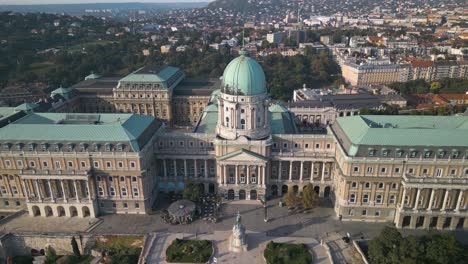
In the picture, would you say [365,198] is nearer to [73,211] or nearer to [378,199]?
[378,199]

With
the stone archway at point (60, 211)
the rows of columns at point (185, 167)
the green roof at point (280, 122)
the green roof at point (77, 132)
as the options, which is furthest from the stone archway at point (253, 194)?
the stone archway at point (60, 211)

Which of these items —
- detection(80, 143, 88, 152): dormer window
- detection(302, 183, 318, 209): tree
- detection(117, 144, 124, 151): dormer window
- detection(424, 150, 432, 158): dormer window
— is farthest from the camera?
detection(302, 183, 318, 209): tree

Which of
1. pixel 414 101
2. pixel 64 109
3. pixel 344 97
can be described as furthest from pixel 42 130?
pixel 414 101

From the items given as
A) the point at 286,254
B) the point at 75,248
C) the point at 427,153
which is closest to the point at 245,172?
the point at 286,254

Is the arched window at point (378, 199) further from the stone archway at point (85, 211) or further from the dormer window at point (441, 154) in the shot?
the stone archway at point (85, 211)

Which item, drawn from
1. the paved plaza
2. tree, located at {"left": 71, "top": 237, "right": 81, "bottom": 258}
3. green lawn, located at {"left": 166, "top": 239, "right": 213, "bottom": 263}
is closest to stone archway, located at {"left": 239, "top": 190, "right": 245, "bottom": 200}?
the paved plaza

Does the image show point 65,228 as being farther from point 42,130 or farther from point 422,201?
point 422,201

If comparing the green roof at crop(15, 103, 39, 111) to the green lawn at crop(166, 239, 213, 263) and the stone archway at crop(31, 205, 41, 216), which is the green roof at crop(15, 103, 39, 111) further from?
the green lawn at crop(166, 239, 213, 263)
